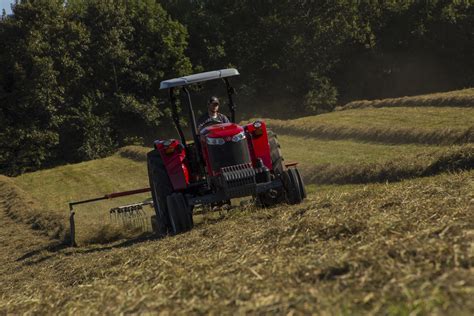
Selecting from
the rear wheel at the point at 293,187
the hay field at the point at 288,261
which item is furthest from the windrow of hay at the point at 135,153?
the rear wheel at the point at 293,187

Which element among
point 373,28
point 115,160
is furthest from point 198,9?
point 115,160

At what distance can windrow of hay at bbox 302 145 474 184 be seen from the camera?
460 inches

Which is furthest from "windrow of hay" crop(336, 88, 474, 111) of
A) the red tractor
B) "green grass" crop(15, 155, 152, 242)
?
the red tractor

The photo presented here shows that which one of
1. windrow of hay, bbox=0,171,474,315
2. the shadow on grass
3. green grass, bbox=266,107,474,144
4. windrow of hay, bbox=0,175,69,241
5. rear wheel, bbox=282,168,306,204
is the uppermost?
windrow of hay, bbox=0,171,474,315

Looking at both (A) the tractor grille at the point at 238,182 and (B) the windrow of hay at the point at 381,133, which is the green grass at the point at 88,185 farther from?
(B) the windrow of hay at the point at 381,133

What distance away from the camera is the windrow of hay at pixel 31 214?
502 inches

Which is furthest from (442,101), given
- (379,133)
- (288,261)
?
(288,261)

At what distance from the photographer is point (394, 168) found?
13.3 metres

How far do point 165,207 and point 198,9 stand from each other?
37066 millimetres

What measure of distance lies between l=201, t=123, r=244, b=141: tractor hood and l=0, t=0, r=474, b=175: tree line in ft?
88.7

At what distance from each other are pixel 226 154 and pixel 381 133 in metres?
12.5

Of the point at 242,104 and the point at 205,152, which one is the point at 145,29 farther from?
the point at 205,152

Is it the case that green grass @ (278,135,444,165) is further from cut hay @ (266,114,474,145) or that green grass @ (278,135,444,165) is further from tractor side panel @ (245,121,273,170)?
tractor side panel @ (245,121,273,170)

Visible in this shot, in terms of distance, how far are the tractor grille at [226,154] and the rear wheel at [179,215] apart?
705mm
